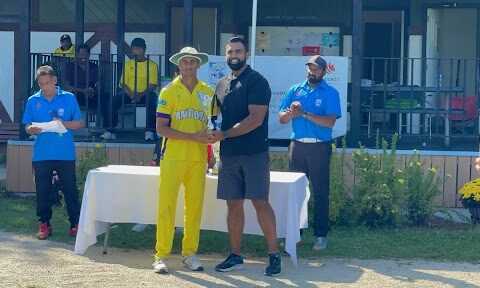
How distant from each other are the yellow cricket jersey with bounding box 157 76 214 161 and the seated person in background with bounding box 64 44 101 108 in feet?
14.2

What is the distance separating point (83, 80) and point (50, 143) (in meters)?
3.51

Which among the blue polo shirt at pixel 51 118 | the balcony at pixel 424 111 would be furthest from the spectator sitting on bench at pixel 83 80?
the balcony at pixel 424 111

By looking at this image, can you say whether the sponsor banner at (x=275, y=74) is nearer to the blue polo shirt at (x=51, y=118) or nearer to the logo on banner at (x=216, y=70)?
the logo on banner at (x=216, y=70)

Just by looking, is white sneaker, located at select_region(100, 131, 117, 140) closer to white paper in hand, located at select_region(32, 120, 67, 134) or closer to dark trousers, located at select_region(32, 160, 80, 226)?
dark trousers, located at select_region(32, 160, 80, 226)

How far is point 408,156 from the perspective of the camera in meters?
11.4

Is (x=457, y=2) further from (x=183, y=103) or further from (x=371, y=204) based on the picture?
(x=183, y=103)

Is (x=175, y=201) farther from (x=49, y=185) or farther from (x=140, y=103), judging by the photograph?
(x=140, y=103)

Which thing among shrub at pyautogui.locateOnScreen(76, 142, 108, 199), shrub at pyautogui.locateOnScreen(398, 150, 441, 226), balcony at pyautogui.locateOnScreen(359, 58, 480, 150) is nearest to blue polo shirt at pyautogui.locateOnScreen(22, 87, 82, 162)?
shrub at pyautogui.locateOnScreen(76, 142, 108, 199)

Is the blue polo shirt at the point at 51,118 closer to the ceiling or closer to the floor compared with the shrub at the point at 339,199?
closer to the ceiling

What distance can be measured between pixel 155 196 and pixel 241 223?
905 millimetres

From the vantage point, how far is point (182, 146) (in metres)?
8.09

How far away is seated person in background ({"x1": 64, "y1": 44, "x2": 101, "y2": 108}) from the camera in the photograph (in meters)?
12.4

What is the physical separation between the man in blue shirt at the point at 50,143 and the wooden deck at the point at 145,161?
2217 mm

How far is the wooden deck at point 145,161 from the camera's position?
11.5 m
